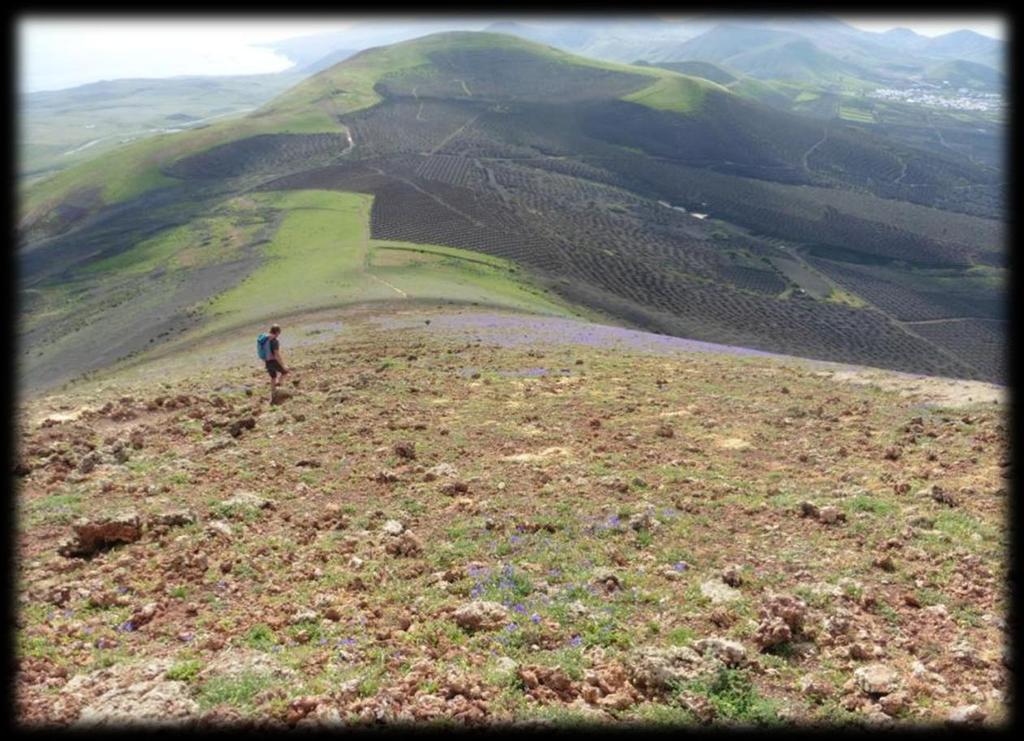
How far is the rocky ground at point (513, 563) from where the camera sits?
19.7 feet

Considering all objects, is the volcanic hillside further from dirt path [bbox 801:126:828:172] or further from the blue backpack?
the blue backpack

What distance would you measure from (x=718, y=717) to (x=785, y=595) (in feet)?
7.08

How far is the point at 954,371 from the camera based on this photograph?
42.6 meters

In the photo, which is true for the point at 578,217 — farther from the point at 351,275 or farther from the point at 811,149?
the point at 811,149

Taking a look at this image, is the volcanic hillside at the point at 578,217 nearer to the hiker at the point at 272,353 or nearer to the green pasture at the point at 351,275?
the green pasture at the point at 351,275

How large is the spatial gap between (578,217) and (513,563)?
62326mm

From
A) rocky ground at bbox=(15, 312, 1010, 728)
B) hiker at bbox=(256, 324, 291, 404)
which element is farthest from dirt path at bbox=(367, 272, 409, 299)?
rocky ground at bbox=(15, 312, 1010, 728)

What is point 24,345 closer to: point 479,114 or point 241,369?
point 241,369

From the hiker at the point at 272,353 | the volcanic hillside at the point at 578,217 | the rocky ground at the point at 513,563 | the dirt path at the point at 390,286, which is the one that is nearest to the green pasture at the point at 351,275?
the dirt path at the point at 390,286

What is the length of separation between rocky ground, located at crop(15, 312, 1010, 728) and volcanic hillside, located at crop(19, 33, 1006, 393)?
23289 millimetres

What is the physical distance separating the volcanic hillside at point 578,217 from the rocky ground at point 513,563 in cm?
2329

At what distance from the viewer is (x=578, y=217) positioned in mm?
67625

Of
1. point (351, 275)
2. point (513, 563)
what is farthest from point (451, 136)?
point (513, 563)

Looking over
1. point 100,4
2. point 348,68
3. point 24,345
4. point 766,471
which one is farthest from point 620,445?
point 348,68
